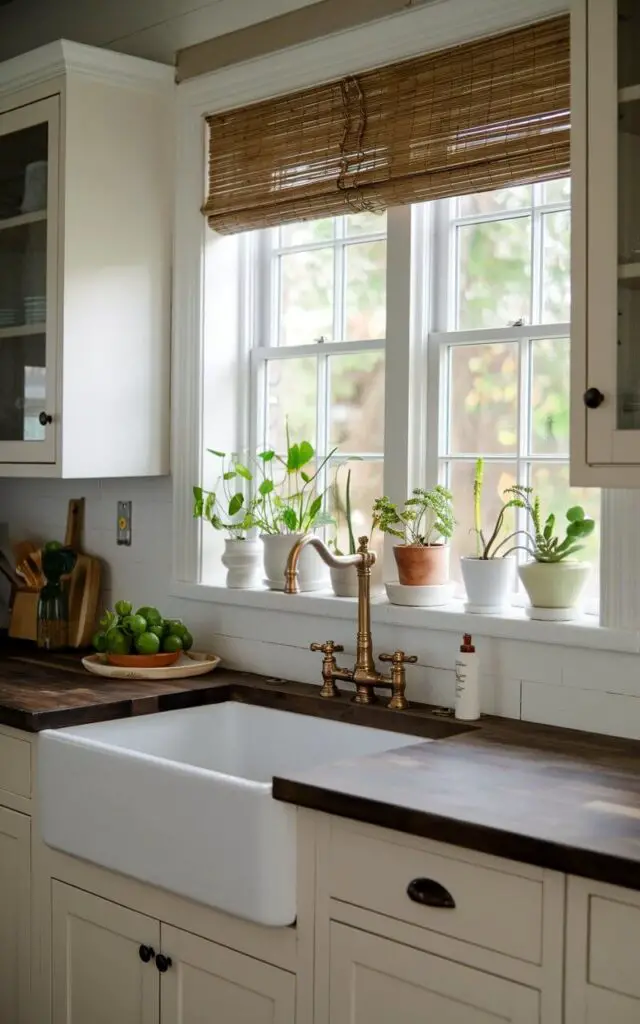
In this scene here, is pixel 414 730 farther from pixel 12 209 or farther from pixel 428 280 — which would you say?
pixel 12 209

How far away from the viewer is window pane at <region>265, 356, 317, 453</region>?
129 inches

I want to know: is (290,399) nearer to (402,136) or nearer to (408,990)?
(402,136)

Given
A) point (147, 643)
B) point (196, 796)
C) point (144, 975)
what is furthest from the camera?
point (147, 643)

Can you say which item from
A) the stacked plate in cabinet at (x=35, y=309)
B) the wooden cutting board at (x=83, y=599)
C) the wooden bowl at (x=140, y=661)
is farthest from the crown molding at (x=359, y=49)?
the wooden bowl at (x=140, y=661)

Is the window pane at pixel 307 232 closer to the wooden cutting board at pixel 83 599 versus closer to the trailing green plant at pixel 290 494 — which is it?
the trailing green plant at pixel 290 494

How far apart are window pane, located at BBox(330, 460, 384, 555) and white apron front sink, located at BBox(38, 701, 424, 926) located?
52cm

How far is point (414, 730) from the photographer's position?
2.61 metres

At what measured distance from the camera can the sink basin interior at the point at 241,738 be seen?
9.02 ft

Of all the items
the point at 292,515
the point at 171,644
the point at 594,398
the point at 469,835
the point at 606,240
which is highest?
the point at 606,240

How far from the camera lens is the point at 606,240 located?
2.07 metres

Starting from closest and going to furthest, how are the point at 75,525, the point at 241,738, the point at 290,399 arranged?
1. the point at 241,738
2. the point at 290,399
3. the point at 75,525

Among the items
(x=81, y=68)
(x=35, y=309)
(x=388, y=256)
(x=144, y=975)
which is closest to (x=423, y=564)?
(x=388, y=256)

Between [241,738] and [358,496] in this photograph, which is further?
[358,496]

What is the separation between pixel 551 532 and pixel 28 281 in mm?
1608
